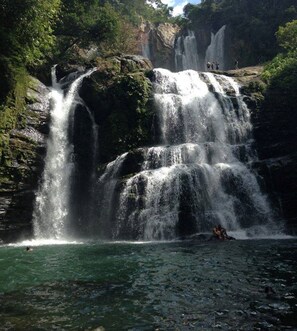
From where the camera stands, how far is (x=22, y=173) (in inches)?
987

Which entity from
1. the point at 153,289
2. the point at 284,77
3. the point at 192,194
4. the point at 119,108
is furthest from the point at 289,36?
the point at 153,289

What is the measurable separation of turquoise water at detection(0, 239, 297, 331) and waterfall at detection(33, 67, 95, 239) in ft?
25.7

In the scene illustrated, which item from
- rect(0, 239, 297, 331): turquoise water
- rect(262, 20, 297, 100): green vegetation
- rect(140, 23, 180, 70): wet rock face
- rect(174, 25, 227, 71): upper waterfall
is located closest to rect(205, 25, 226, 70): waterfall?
rect(174, 25, 227, 71): upper waterfall

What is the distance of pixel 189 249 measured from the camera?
695 inches

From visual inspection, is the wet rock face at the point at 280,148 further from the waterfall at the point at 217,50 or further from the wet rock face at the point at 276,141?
the waterfall at the point at 217,50

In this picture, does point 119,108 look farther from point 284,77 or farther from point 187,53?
point 187,53

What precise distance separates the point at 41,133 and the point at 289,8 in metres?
36.6

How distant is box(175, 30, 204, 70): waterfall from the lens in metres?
58.2

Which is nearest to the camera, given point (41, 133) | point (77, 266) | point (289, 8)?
point (77, 266)

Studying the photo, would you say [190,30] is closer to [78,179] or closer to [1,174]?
[78,179]

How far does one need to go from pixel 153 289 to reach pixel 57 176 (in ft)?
59.6

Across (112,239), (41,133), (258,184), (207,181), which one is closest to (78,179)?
(41,133)

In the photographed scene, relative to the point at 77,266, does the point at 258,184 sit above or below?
above

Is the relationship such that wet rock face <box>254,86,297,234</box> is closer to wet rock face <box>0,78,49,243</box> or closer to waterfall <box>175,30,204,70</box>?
wet rock face <box>0,78,49,243</box>
